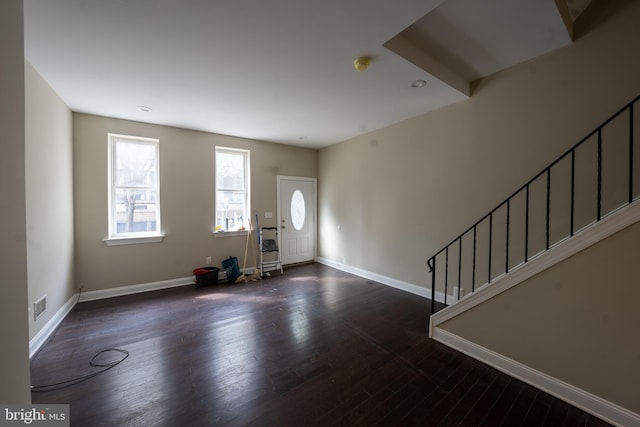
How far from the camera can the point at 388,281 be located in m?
4.22

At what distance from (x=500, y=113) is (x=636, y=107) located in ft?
3.31

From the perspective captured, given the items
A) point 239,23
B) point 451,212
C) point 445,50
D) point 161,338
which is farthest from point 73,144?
point 451,212

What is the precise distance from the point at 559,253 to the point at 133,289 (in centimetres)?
534

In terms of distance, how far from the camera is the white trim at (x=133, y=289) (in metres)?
3.56

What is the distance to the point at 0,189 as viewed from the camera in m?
1.01

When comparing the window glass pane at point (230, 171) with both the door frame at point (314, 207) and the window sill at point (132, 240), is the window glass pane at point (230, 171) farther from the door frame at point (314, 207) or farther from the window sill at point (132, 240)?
the window sill at point (132, 240)

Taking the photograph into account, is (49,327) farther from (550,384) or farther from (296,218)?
(550,384)

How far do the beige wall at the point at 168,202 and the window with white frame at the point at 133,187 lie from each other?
125mm

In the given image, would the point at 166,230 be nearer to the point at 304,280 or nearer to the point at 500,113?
the point at 304,280

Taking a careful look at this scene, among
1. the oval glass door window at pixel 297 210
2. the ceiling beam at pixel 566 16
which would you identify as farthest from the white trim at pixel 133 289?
the ceiling beam at pixel 566 16

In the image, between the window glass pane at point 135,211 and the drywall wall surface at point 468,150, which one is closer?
the drywall wall surface at point 468,150

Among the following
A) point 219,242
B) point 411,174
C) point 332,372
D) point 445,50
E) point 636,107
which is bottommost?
point 332,372

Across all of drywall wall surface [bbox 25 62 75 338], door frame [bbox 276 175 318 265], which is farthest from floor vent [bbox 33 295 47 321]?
door frame [bbox 276 175 318 265]

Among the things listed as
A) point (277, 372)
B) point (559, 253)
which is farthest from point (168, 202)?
point (559, 253)
